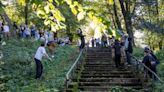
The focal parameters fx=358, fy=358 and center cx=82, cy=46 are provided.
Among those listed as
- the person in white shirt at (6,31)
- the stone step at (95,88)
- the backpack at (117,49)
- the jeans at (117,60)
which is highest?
the person in white shirt at (6,31)

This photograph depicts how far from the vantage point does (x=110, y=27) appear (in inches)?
135

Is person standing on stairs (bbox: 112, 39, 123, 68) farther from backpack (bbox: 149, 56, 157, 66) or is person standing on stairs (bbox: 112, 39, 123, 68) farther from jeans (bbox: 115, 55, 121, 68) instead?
backpack (bbox: 149, 56, 157, 66)

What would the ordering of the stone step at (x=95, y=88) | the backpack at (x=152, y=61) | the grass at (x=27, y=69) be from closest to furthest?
the stone step at (x=95, y=88) → the grass at (x=27, y=69) → the backpack at (x=152, y=61)

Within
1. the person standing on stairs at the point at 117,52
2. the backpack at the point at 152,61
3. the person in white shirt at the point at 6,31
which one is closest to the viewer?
the backpack at the point at 152,61

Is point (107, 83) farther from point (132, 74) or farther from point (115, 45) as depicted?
point (115, 45)

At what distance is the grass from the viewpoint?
45.8 ft

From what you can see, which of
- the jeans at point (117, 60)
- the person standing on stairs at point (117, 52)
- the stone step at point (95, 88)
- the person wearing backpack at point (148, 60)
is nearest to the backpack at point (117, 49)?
the person standing on stairs at point (117, 52)

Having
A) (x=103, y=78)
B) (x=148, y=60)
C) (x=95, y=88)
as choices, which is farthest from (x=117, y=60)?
(x=95, y=88)

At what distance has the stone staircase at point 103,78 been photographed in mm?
14031

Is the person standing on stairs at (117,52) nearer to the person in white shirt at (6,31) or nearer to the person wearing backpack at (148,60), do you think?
the person wearing backpack at (148,60)

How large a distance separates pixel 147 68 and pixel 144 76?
2.45 ft

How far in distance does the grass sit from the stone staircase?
0.88 metres

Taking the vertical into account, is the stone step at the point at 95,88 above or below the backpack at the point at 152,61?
below

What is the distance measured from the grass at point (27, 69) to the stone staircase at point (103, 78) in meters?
0.88
